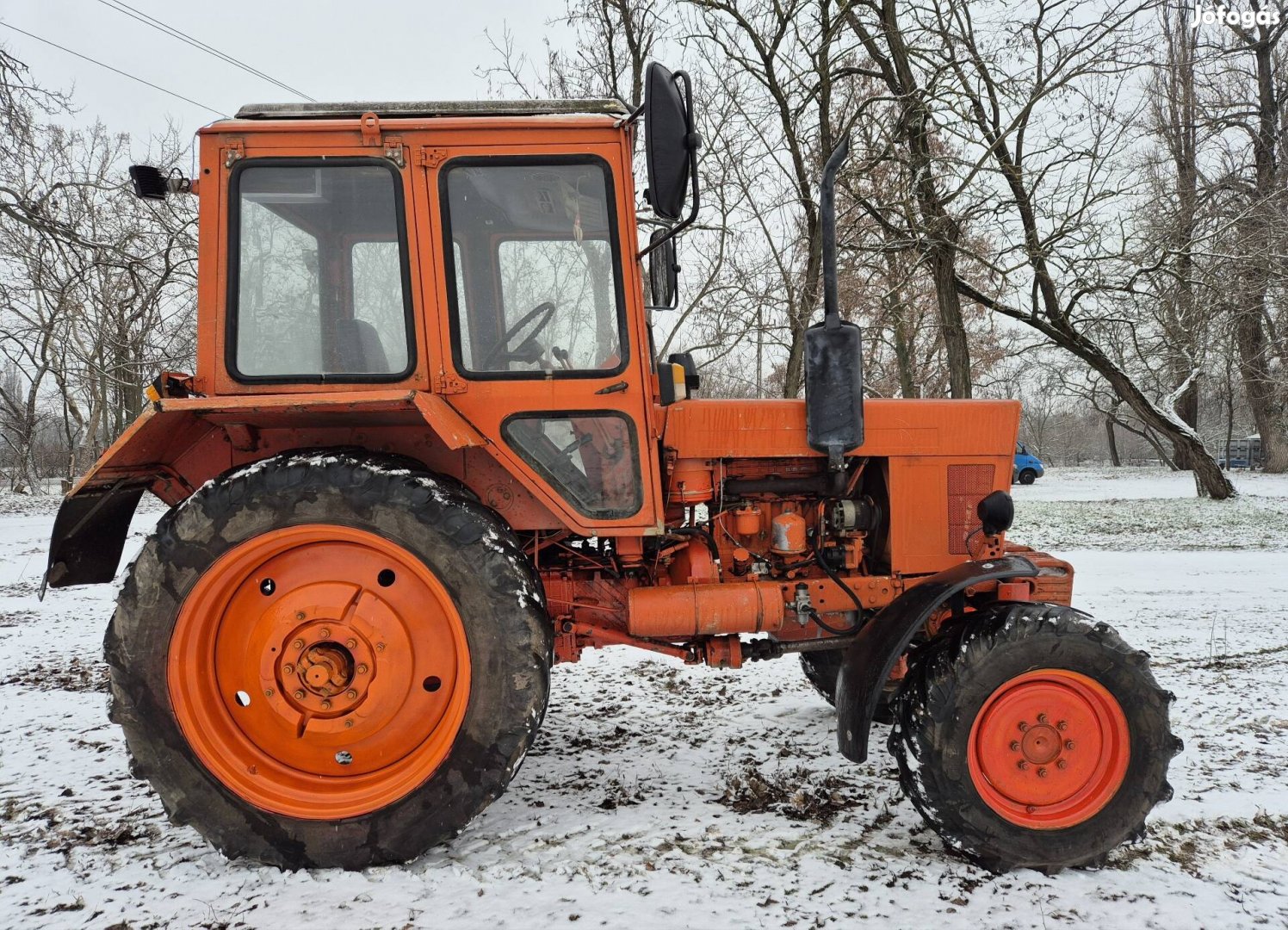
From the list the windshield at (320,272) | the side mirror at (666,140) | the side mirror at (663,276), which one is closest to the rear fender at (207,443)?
the windshield at (320,272)

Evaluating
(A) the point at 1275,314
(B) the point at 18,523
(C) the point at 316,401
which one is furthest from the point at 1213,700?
(B) the point at 18,523

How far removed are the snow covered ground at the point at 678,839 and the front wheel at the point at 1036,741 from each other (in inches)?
5.3

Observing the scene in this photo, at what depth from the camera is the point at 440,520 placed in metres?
2.29

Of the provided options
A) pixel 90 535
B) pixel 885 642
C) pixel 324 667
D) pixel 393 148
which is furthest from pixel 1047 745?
pixel 90 535

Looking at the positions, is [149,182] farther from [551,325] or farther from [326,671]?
[326,671]

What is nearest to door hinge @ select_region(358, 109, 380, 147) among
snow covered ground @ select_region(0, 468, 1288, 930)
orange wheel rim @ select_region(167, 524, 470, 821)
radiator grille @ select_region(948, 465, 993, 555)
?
orange wheel rim @ select_region(167, 524, 470, 821)

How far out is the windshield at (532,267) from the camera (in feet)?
8.28

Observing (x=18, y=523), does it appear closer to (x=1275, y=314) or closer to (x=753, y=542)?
(x=753, y=542)

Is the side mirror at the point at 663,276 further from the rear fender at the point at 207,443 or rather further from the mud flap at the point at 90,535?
the mud flap at the point at 90,535

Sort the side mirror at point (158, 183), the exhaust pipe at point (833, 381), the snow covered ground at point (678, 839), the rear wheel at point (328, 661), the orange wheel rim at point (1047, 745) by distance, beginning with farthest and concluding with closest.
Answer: the exhaust pipe at point (833, 381) → the side mirror at point (158, 183) → the orange wheel rim at point (1047, 745) → the rear wheel at point (328, 661) → the snow covered ground at point (678, 839)

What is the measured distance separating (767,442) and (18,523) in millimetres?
15186

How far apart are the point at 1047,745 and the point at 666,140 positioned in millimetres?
2214

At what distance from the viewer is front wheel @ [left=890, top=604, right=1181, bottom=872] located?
2303 millimetres

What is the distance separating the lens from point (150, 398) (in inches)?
90.4
